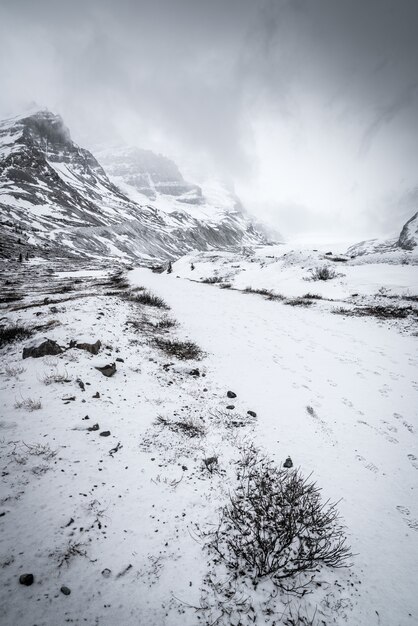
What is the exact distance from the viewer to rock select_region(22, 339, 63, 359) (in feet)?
21.8

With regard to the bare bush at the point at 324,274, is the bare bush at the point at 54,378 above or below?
below

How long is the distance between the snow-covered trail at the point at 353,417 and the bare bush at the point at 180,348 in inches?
19.2

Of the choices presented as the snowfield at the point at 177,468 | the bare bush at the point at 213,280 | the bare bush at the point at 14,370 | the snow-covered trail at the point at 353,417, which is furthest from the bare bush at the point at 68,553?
the bare bush at the point at 213,280

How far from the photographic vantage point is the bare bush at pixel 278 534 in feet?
9.73

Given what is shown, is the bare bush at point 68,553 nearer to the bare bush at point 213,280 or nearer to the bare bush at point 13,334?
the bare bush at point 13,334

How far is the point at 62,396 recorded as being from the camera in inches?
210

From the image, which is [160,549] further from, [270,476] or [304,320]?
[304,320]

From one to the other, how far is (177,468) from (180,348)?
17.3ft

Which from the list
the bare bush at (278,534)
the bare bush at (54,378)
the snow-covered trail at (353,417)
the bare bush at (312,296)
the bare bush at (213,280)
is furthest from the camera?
the bare bush at (213,280)

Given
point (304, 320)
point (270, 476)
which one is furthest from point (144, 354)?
point (304, 320)

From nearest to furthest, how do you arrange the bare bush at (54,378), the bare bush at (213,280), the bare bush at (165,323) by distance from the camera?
the bare bush at (54,378)
the bare bush at (165,323)
the bare bush at (213,280)

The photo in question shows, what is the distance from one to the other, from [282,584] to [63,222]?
133908mm

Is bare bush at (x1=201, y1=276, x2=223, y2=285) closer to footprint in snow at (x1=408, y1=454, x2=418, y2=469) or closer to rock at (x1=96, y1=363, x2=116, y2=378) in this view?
rock at (x1=96, y1=363, x2=116, y2=378)

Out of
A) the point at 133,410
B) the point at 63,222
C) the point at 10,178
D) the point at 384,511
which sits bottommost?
the point at 384,511
